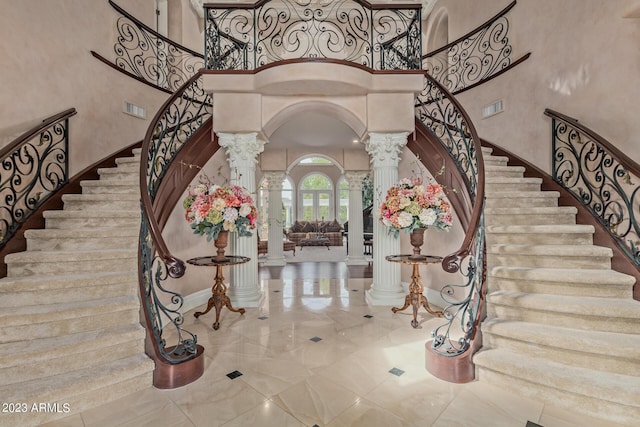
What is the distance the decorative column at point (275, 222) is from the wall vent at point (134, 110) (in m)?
3.67

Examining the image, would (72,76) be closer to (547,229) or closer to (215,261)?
(215,261)

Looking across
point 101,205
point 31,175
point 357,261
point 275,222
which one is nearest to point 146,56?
point 31,175

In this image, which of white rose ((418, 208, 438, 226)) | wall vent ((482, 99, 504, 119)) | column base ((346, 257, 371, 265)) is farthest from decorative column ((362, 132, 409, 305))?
column base ((346, 257, 371, 265))

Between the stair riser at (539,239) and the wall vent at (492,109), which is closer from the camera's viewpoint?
the stair riser at (539,239)

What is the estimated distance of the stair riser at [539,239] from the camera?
301cm

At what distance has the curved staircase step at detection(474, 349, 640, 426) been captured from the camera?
1805mm

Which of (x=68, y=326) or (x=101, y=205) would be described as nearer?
(x=68, y=326)

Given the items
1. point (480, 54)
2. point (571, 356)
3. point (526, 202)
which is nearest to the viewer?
point (571, 356)

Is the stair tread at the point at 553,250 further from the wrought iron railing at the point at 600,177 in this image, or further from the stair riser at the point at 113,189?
the stair riser at the point at 113,189

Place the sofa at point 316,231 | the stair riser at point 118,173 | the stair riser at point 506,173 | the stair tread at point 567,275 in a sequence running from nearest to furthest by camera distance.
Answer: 1. the stair tread at point 567,275
2. the stair riser at point 118,173
3. the stair riser at point 506,173
4. the sofa at point 316,231

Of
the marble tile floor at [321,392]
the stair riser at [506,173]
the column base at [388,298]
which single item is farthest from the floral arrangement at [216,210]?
the stair riser at [506,173]

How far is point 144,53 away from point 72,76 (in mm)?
1832

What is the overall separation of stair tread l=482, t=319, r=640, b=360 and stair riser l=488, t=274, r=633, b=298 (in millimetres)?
357

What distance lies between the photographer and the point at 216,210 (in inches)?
128
